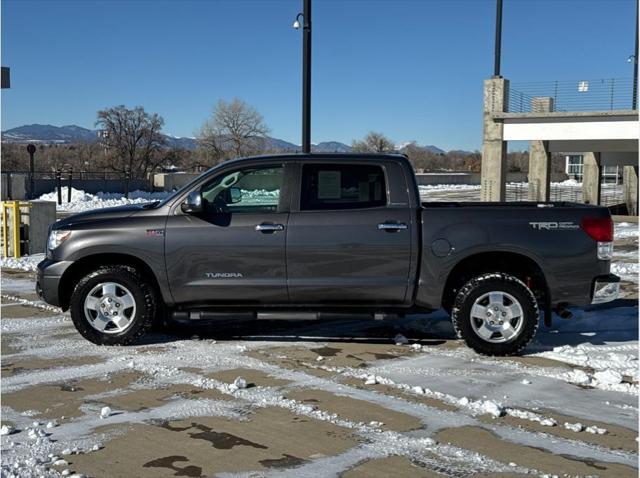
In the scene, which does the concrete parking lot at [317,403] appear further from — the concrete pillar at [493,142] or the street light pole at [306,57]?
the concrete pillar at [493,142]

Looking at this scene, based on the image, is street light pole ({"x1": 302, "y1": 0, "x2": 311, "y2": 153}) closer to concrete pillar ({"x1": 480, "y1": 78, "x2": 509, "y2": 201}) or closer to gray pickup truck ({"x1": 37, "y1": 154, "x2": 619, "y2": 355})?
gray pickup truck ({"x1": 37, "y1": 154, "x2": 619, "y2": 355})

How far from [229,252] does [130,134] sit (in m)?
61.8

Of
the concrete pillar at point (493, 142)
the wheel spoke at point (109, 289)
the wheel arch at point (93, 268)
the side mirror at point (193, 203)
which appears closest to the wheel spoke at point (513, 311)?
the side mirror at point (193, 203)

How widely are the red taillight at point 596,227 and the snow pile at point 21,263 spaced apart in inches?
379

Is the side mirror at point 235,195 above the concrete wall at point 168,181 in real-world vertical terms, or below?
below

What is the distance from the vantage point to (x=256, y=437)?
4.69 m

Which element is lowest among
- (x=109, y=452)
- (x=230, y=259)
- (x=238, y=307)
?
(x=109, y=452)

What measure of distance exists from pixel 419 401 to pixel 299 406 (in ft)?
3.08

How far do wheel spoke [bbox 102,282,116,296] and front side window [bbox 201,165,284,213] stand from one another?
124 centimetres

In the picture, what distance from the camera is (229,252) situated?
6926 mm

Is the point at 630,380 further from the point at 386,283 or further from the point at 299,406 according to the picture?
the point at 299,406

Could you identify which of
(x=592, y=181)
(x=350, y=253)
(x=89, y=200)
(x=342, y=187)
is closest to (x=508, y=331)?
(x=350, y=253)

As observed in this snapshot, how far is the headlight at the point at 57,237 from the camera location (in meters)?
7.16

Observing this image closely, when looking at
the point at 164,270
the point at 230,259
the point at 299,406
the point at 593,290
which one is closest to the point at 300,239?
the point at 230,259
